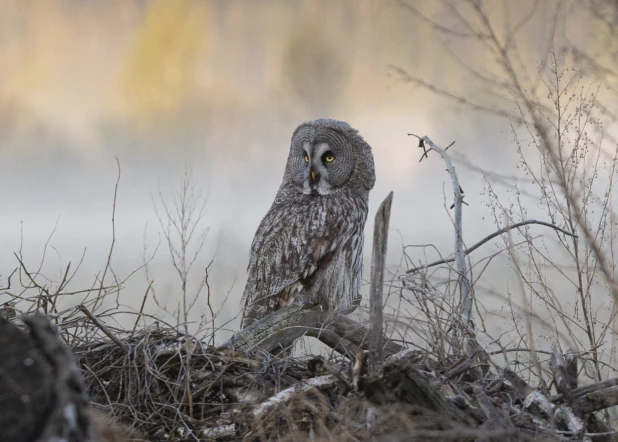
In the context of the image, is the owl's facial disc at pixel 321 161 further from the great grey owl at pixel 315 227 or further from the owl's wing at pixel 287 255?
the owl's wing at pixel 287 255

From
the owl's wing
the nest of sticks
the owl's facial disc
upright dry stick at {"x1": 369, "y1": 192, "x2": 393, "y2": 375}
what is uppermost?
the owl's facial disc

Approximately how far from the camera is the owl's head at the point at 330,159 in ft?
15.6

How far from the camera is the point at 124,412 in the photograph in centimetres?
254

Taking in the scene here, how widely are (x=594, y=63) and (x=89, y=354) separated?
2673 millimetres

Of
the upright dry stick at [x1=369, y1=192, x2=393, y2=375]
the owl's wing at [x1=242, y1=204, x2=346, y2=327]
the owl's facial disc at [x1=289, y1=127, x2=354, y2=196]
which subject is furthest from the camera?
the owl's facial disc at [x1=289, y1=127, x2=354, y2=196]

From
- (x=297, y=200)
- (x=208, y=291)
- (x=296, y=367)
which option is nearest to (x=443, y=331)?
(x=296, y=367)

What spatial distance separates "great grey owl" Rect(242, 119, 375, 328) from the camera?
13.9 ft

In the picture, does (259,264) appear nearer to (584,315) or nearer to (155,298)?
(155,298)

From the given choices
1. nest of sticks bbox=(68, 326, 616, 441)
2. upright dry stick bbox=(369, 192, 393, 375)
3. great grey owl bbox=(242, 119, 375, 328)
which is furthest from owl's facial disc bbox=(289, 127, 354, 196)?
upright dry stick bbox=(369, 192, 393, 375)

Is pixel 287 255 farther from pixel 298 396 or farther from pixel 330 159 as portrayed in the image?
pixel 298 396

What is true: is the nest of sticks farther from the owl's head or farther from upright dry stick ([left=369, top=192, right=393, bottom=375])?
the owl's head

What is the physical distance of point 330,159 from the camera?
15.8 feet

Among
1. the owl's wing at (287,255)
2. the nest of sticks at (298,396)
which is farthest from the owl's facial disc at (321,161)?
the nest of sticks at (298,396)

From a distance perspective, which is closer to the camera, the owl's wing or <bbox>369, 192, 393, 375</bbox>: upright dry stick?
<bbox>369, 192, 393, 375</bbox>: upright dry stick
